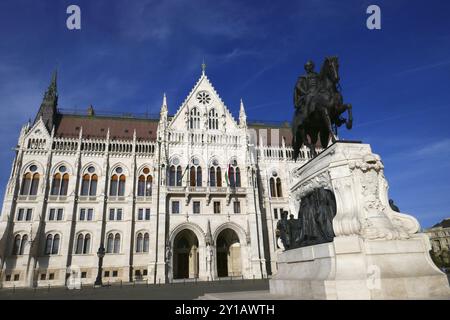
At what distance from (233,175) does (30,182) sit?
88.1 ft

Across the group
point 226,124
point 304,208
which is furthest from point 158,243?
point 304,208

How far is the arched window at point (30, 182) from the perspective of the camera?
1507 inches

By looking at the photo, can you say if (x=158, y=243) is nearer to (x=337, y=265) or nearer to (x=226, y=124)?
(x=226, y=124)

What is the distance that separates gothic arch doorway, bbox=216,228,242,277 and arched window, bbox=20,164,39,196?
25225mm

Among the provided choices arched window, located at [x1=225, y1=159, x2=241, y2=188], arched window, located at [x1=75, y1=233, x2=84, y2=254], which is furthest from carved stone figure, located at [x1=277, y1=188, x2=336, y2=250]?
Answer: arched window, located at [x1=75, y1=233, x2=84, y2=254]

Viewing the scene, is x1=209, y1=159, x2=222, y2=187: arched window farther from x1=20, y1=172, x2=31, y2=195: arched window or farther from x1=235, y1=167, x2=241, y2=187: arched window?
x1=20, y1=172, x2=31, y2=195: arched window

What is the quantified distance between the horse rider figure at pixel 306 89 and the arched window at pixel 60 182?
126 feet

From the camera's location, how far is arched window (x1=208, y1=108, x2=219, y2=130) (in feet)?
143

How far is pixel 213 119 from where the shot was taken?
44.0 m

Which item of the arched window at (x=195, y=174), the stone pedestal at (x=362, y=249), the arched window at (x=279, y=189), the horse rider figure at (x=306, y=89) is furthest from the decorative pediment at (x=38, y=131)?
the stone pedestal at (x=362, y=249)

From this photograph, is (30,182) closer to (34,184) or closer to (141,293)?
(34,184)

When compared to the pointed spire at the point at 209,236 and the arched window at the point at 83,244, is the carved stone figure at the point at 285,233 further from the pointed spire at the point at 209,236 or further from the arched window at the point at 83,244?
the arched window at the point at 83,244

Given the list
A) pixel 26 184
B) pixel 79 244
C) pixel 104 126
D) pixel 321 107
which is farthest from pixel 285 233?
pixel 104 126
